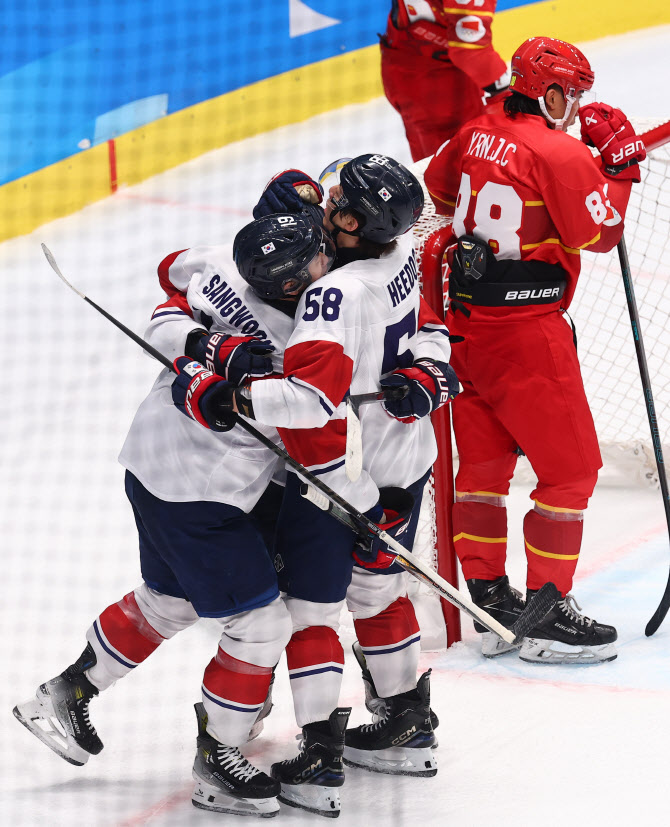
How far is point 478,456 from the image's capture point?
2.90 meters

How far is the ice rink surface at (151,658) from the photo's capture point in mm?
2232

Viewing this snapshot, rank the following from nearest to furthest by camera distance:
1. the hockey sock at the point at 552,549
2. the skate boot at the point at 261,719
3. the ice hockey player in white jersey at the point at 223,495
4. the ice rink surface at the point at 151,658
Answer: the ice hockey player in white jersey at the point at 223,495 → the ice rink surface at the point at 151,658 → the skate boot at the point at 261,719 → the hockey sock at the point at 552,549

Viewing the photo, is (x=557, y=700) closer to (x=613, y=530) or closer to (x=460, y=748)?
(x=460, y=748)

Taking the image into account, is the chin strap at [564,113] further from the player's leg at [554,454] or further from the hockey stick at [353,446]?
the hockey stick at [353,446]

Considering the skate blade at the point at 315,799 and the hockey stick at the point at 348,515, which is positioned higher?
the hockey stick at the point at 348,515

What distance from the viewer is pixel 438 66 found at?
4398mm

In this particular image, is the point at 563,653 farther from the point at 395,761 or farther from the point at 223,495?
the point at 223,495

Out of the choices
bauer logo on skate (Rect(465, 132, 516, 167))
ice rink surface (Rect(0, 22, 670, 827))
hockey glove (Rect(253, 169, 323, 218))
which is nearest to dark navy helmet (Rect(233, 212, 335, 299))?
hockey glove (Rect(253, 169, 323, 218))

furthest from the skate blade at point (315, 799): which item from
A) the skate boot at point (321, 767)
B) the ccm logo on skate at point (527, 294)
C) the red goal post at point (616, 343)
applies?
the ccm logo on skate at point (527, 294)

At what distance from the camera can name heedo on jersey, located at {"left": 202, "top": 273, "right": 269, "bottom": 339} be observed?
2.12 metres

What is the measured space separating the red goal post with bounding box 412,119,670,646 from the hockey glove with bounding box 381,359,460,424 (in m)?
0.66

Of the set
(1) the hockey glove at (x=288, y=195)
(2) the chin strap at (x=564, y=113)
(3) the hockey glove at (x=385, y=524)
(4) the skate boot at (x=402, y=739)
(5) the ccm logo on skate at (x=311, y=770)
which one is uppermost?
(1) the hockey glove at (x=288, y=195)

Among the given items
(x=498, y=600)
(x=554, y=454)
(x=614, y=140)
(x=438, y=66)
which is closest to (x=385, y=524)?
(x=554, y=454)

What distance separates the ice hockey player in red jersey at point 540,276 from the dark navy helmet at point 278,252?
0.75 meters
